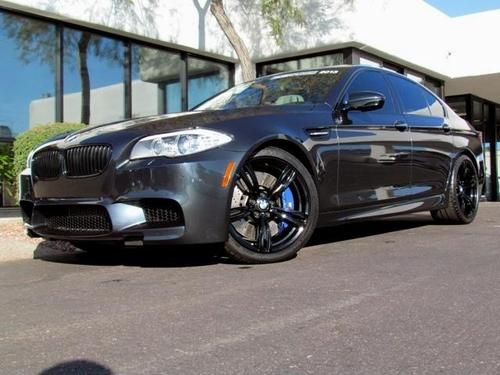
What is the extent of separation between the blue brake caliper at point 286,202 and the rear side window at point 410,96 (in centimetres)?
197

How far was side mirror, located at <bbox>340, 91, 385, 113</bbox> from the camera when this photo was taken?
5.10m

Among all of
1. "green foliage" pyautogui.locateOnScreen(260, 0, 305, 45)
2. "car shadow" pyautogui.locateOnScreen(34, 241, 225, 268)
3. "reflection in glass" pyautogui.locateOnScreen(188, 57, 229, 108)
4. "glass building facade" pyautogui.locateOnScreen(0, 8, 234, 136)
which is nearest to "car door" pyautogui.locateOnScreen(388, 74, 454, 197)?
"car shadow" pyautogui.locateOnScreen(34, 241, 225, 268)

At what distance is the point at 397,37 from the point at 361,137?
8.09m

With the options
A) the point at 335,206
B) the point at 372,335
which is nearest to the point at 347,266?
the point at 335,206

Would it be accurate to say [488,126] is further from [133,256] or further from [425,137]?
[133,256]

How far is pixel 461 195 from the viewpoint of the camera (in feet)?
23.0

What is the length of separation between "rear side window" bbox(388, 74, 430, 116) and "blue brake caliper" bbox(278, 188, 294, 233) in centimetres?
197

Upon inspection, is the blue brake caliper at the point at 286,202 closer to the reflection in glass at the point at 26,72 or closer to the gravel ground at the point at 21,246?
the gravel ground at the point at 21,246

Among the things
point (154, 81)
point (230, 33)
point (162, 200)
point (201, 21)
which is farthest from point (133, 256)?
point (201, 21)

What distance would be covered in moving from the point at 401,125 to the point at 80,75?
5.89 meters

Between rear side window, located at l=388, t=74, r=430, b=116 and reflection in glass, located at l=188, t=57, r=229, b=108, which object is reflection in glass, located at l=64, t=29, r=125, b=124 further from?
rear side window, located at l=388, t=74, r=430, b=116

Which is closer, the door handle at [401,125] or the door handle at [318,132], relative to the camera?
the door handle at [318,132]

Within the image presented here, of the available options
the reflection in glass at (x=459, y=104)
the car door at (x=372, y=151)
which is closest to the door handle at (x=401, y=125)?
the car door at (x=372, y=151)

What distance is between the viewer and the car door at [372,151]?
5113mm
